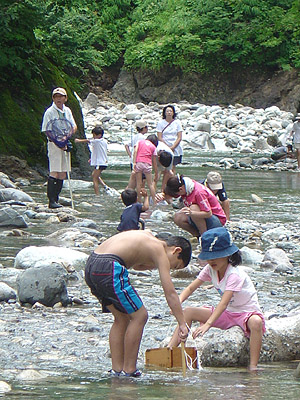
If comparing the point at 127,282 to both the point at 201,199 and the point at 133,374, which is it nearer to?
the point at 133,374

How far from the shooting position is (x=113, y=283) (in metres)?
4.70

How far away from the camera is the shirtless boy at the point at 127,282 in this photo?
15.5 ft

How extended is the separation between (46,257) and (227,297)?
2.81 meters

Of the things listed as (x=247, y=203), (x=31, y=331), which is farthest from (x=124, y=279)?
(x=247, y=203)

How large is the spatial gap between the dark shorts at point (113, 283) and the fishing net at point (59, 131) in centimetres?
721

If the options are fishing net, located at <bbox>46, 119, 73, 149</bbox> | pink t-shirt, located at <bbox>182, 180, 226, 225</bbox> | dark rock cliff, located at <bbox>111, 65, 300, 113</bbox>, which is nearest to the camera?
pink t-shirt, located at <bbox>182, 180, 226, 225</bbox>

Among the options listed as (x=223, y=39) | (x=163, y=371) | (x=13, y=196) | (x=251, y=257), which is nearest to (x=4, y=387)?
(x=163, y=371)

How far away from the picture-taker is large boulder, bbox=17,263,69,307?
20.8 feet

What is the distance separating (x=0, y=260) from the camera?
26.8ft

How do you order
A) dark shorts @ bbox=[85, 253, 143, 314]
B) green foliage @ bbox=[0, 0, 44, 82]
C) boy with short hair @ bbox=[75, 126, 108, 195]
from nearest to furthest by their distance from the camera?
dark shorts @ bbox=[85, 253, 143, 314] < boy with short hair @ bbox=[75, 126, 108, 195] < green foliage @ bbox=[0, 0, 44, 82]

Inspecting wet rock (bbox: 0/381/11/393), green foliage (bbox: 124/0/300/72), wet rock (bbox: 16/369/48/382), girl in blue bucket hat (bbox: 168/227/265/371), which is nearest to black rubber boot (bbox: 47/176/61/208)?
girl in blue bucket hat (bbox: 168/227/265/371)

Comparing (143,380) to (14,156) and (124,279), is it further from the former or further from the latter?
(14,156)

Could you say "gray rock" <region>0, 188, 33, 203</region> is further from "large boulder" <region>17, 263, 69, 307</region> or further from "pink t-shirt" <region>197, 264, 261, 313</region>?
"pink t-shirt" <region>197, 264, 261, 313</region>

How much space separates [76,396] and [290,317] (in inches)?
79.9
